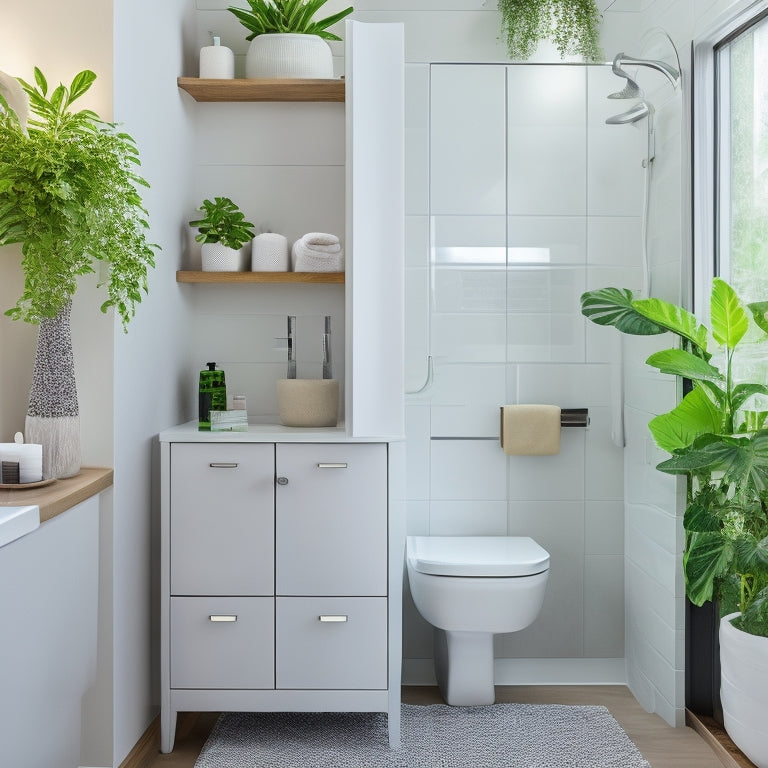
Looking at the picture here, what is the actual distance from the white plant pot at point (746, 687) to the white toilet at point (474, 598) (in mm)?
573

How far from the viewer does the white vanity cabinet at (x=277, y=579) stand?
2229mm

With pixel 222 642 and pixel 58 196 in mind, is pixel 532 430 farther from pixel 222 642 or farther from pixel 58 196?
pixel 58 196

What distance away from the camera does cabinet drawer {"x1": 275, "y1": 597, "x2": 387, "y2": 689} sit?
2.24 m

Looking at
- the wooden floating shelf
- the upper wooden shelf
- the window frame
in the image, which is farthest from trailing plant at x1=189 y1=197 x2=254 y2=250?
the window frame

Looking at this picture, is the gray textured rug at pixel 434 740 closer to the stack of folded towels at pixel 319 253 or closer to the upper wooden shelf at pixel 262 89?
the stack of folded towels at pixel 319 253

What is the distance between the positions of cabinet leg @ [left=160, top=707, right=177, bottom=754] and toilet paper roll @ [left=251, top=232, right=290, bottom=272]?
1.36 metres

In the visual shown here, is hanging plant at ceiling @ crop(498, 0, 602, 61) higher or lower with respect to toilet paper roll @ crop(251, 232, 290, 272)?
higher

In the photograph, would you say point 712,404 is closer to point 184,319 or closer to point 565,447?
point 565,447

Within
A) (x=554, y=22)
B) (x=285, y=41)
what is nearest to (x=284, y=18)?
(x=285, y=41)

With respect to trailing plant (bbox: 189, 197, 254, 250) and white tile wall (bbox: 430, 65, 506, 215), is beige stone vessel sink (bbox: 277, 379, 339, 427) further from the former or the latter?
white tile wall (bbox: 430, 65, 506, 215)

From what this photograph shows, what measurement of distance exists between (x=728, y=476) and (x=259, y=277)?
4.90 feet

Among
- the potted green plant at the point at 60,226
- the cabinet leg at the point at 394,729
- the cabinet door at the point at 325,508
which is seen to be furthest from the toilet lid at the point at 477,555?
the potted green plant at the point at 60,226

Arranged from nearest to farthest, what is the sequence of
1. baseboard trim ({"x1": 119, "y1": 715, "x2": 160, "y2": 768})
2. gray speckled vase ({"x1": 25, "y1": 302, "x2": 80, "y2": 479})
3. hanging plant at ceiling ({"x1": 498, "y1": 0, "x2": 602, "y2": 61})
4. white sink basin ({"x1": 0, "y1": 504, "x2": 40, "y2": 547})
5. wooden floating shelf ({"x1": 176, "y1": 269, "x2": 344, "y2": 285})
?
1. white sink basin ({"x1": 0, "y1": 504, "x2": 40, "y2": 547})
2. gray speckled vase ({"x1": 25, "y1": 302, "x2": 80, "y2": 479})
3. baseboard trim ({"x1": 119, "y1": 715, "x2": 160, "y2": 768})
4. wooden floating shelf ({"x1": 176, "y1": 269, "x2": 344, "y2": 285})
5. hanging plant at ceiling ({"x1": 498, "y1": 0, "x2": 602, "y2": 61})

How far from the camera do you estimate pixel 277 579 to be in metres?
2.24
